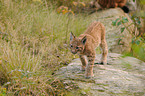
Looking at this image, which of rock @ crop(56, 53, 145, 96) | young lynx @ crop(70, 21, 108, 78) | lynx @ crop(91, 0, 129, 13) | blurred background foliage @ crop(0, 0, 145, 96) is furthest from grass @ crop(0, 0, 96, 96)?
lynx @ crop(91, 0, 129, 13)

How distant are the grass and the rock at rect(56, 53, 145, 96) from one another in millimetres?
362

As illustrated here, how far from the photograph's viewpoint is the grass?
3.23 m

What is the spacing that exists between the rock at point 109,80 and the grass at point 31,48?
0.36m

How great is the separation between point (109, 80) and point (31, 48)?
7.18 feet

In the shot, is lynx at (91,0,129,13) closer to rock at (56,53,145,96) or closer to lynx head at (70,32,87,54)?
rock at (56,53,145,96)

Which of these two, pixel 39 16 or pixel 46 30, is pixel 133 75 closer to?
pixel 46 30

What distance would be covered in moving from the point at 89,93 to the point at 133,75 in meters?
1.24

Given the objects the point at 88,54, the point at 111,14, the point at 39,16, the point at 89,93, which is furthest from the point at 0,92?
the point at 111,14

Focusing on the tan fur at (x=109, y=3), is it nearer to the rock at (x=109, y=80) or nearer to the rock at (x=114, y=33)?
the rock at (x=114, y=33)

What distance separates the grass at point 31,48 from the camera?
3.23 meters

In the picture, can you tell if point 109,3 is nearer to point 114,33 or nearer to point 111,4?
point 111,4

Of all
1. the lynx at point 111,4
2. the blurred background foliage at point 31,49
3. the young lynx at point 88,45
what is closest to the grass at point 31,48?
the blurred background foliage at point 31,49

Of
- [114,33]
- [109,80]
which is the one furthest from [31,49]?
[114,33]

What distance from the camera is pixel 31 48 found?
179 inches
